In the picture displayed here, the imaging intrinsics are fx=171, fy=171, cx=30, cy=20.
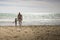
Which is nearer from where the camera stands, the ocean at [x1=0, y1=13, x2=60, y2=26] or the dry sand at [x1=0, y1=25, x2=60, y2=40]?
the dry sand at [x1=0, y1=25, x2=60, y2=40]

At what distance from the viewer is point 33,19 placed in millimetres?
8172

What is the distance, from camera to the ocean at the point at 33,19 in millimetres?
7984

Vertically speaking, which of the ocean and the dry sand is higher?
the ocean

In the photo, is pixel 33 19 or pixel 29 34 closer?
pixel 29 34

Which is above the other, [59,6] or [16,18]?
[59,6]

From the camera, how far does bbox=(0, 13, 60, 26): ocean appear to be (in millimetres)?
7984

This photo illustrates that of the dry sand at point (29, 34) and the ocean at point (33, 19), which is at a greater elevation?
the ocean at point (33, 19)

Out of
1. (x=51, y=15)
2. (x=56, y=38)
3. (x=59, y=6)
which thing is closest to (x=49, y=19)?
(x=51, y=15)

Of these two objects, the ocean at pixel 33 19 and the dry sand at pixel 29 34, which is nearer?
the dry sand at pixel 29 34

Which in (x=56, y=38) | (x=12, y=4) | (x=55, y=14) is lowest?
(x=56, y=38)

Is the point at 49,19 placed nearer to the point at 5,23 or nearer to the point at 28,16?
the point at 28,16

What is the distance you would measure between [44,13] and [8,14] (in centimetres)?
170

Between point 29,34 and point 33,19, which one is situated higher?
point 33,19

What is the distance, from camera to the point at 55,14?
815 centimetres
